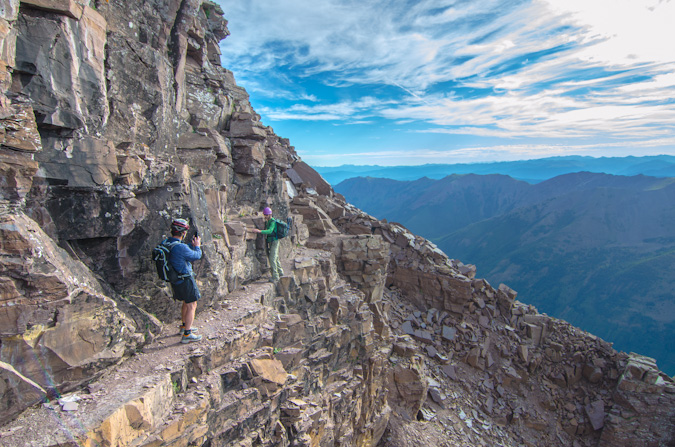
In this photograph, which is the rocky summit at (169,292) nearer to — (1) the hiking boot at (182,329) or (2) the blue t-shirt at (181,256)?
(1) the hiking boot at (182,329)

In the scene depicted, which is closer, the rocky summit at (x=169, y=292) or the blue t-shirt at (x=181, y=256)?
the rocky summit at (x=169, y=292)

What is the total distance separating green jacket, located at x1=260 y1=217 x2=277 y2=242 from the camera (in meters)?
12.5

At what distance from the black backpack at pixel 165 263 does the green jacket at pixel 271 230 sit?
493 centimetres

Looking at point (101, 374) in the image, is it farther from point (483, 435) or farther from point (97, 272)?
point (483, 435)

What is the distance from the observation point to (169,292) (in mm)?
8875

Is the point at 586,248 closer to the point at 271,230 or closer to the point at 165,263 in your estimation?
the point at 271,230

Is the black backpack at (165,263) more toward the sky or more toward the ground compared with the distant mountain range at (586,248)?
more toward the sky

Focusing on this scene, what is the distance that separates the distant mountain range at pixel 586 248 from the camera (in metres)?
64.2

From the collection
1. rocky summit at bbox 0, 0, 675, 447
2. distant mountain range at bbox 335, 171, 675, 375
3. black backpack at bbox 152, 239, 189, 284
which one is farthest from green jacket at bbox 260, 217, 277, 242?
distant mountain range at bbox 335, 171, 675, 375

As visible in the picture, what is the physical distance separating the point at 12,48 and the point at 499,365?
28.2 meters

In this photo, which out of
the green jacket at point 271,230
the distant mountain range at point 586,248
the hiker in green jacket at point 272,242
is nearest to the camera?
the green jacket at point 271,230

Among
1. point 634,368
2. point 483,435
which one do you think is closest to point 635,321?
point 634,368

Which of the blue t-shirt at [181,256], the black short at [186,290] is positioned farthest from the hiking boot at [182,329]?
the blue t-shirt at [181,256]

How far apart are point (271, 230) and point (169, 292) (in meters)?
4.48
